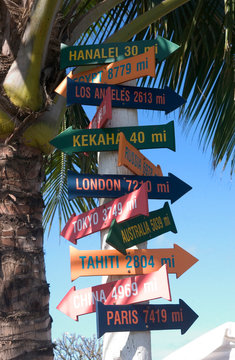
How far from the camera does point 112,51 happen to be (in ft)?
13.2

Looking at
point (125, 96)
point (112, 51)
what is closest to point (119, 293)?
point (125, 96)

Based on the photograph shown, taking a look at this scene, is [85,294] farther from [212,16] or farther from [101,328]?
[212,16]

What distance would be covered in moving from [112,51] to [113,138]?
758 millimetres

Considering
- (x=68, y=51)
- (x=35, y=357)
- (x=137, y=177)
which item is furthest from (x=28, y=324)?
(x=68, y=51)

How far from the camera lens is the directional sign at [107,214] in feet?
10.8

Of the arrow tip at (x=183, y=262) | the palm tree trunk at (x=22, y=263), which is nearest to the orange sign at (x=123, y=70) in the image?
the palm tree trunk at (x=22, y=263)

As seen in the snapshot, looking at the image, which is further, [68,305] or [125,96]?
[125,96]

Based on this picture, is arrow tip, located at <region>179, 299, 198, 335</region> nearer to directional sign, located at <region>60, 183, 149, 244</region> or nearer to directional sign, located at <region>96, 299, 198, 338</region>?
directional sign, located at <region>96, 299, 198, 338</region>

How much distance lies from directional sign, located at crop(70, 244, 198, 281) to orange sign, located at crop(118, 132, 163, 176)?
58 cm

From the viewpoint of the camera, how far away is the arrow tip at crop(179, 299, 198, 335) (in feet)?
11.3

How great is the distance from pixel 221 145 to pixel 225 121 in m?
0.34

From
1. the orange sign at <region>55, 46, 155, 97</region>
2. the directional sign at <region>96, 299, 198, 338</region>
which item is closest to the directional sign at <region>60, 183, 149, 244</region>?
the directional sign at <region>96, 299, 198, 338</region>

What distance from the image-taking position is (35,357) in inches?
145

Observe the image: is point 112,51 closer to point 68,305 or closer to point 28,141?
point 28,141
